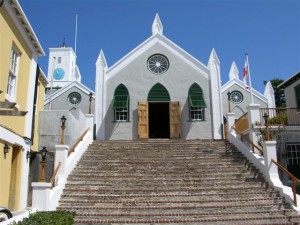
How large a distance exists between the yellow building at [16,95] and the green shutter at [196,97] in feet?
33.9

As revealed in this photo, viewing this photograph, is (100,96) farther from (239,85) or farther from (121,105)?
(239,85)

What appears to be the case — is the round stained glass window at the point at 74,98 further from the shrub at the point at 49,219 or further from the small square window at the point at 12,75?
the shrub at the point at 49,219

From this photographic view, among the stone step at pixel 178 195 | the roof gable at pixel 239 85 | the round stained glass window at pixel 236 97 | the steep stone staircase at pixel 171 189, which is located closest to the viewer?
the steep stone staircase at pixel 171 189

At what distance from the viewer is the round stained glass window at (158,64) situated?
21719 mm

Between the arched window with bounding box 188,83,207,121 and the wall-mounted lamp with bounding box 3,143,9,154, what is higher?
the arched window with bounding box 188,83,207,121

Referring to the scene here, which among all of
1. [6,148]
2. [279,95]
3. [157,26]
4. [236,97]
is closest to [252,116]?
[6,148]

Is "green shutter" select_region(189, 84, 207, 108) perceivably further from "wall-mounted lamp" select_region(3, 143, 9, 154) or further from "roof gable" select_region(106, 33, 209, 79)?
"wall-mounted lamp" select_region(3, 143, 9, 154)

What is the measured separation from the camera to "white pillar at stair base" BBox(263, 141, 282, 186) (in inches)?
471

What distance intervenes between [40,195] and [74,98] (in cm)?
1855

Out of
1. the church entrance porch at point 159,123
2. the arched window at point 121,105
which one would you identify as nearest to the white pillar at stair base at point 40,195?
the arched window at point 121,105

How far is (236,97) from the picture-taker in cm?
2742

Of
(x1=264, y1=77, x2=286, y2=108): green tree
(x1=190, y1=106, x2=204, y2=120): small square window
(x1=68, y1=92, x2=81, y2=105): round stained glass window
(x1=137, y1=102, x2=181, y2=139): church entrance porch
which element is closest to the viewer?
(x1=137, y1=102, x2=181, y2=139): church entrance porch

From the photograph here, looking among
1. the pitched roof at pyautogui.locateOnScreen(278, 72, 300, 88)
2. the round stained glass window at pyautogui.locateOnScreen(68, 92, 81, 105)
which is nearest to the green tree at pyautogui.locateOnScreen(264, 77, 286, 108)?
the pitched roof at pyautogui.locateOnScreen(278, 72, 300, 88)

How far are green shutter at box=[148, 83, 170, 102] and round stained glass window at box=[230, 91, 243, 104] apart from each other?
27.4 feet
